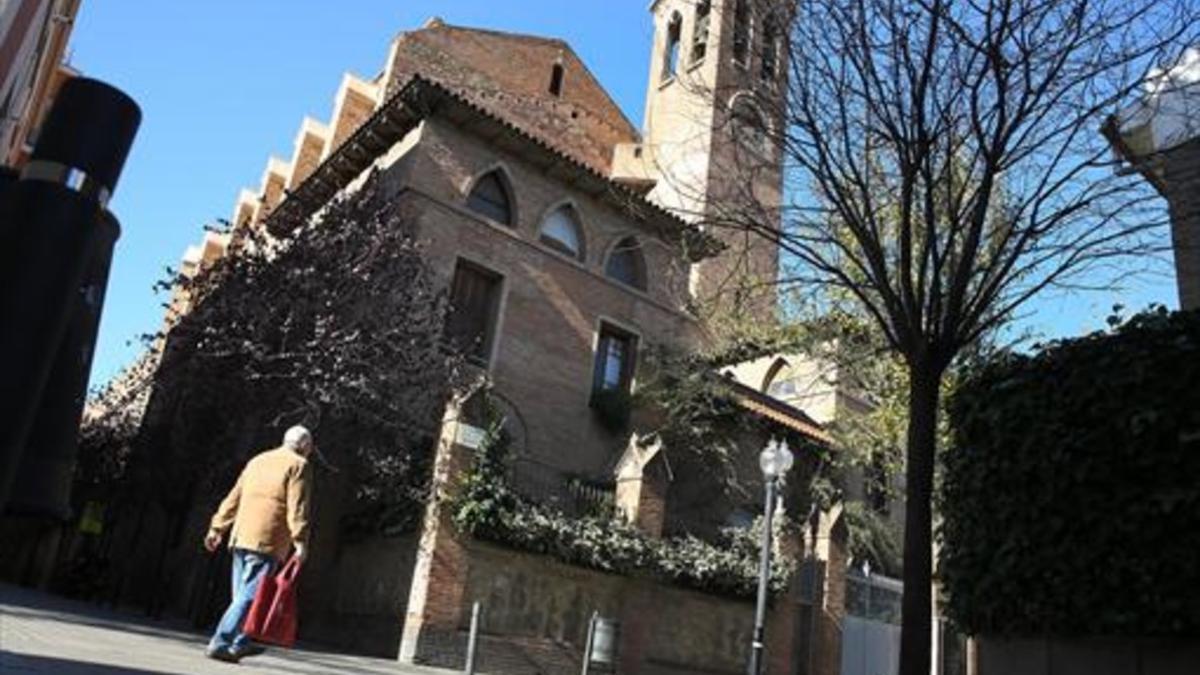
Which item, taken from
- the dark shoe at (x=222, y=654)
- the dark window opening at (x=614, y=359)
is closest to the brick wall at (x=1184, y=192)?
the dark shoe at (x=222, y=654)

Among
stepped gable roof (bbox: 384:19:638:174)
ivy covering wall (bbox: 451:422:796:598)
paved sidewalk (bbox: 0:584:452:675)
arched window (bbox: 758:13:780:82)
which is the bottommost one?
paved sidewalk (bbox: 0:584:452:675)

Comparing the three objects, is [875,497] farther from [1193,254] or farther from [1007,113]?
[1007,113]

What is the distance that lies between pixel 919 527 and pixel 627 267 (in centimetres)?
1832

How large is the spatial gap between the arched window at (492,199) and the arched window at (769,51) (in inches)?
537

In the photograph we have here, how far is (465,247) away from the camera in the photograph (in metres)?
21.8

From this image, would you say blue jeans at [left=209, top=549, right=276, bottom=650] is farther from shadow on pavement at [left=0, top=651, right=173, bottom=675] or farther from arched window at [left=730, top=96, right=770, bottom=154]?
arched window at [left=730, top=96, right=770, bottom=154]

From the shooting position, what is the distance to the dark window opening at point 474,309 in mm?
21594

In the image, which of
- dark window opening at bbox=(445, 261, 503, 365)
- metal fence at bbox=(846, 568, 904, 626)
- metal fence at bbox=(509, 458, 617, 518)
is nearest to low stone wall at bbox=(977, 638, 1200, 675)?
metal fence at bbox=(509, 458, 617, 518)

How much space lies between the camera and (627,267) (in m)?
25.7

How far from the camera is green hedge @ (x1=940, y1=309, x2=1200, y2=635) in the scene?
6.40 metres

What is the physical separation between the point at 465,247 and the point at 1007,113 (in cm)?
1466

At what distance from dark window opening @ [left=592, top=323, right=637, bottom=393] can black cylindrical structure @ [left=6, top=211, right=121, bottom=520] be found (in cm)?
2158

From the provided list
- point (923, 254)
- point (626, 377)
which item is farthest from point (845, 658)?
point (923, 254)

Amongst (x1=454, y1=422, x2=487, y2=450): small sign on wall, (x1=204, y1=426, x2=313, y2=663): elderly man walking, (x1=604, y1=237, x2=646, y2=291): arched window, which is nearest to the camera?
(x1=204, y1=426, x2=313, y2=663): elderly man walking
